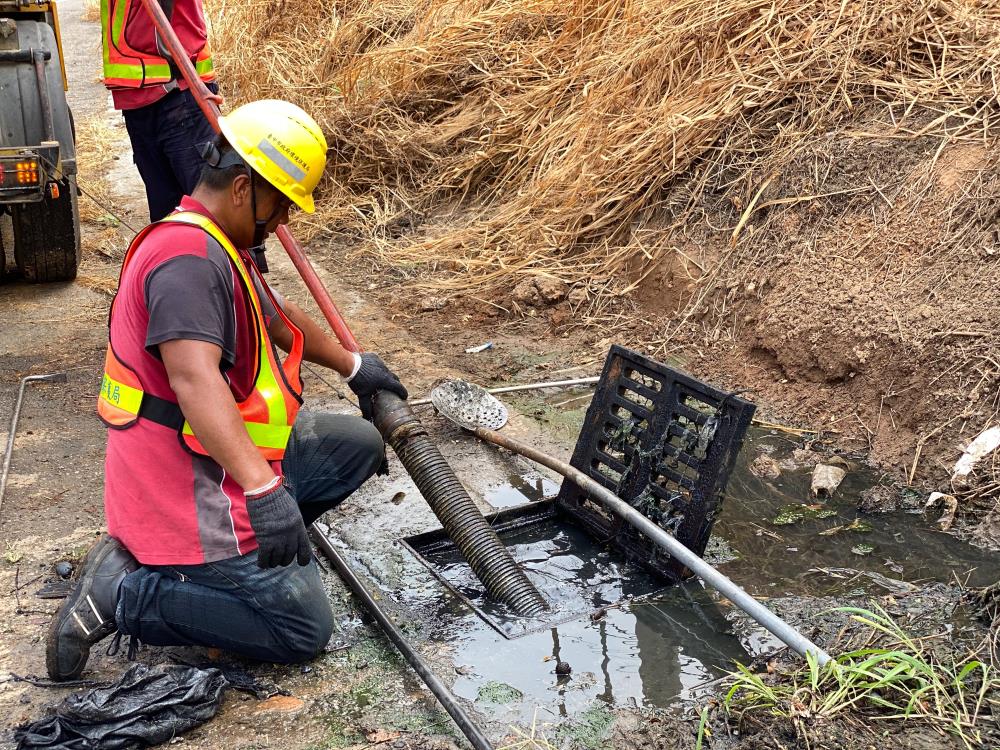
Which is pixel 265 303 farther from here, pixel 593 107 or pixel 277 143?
pixel 593 107

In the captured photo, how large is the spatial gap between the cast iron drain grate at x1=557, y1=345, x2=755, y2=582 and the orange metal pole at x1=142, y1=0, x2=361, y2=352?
39.6 inches

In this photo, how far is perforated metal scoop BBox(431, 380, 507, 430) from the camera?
177 inches

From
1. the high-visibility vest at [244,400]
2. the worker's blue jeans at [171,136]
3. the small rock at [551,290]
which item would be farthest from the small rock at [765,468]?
the worker's blue jeans at [171,136]

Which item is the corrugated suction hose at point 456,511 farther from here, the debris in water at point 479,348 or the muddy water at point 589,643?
the debris in water at point 479,348

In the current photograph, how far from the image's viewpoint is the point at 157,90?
4.84 metres

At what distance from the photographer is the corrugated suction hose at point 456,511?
10.9 ft

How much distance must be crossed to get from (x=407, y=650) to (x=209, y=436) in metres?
0.92

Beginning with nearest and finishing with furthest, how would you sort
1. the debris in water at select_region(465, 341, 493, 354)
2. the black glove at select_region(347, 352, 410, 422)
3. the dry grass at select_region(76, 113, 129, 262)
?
1. the black glove at select_region(347, 352, 410, 422)
2. the debris in water at select_region(465, 341, 493, 354)
3. the dry grass at select_region(76, 113, 129, 262)

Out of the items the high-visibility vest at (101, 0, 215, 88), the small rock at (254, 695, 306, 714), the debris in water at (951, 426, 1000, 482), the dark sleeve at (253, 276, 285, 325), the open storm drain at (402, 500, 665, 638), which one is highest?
the high-visibility vest at (101, 0, 215, 88)

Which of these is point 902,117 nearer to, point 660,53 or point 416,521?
point 660,53

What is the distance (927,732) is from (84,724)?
2.28 m

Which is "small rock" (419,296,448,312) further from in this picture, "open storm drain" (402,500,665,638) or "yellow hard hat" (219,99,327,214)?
"yellow hard hat" (219,99,327,214)

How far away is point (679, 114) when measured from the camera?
5.94m

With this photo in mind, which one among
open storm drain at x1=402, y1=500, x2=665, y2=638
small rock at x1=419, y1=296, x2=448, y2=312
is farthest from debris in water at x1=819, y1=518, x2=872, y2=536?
small rock at x1=419, y1=296, x2=448, y2=312
